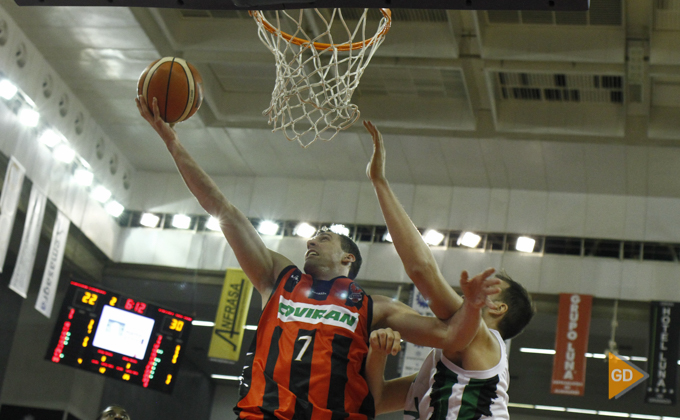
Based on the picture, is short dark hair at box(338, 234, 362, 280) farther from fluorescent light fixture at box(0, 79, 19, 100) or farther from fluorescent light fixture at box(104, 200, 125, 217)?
fluorescent light fixture at box(104, 200, 125, 217)

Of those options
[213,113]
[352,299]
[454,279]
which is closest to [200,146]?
[213,113]

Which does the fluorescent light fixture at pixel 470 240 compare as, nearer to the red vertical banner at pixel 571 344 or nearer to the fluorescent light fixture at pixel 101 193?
the red vertical banner at pixel 571 344

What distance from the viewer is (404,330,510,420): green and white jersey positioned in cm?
389

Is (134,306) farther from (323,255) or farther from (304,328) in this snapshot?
(304,328)

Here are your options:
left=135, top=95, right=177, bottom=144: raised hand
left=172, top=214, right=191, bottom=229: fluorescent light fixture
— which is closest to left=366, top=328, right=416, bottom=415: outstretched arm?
left=135, top=95, right=177, bottom=144: raised hand

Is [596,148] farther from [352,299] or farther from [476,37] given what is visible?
[352,299]

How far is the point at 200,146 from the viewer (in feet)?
50.3

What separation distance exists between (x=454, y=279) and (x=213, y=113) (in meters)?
5.22

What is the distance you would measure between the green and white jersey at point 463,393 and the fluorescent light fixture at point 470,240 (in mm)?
10874

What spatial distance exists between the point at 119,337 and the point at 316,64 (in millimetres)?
5747

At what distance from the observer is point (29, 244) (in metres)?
12.7

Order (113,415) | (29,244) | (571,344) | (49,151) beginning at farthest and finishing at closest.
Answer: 1. (49,151)
2. (571,344)
3. (29,244)
4. (113,415)

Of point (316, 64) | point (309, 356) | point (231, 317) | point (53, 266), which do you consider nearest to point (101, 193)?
point (53, 266)

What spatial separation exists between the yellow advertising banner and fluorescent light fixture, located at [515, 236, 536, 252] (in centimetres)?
490
